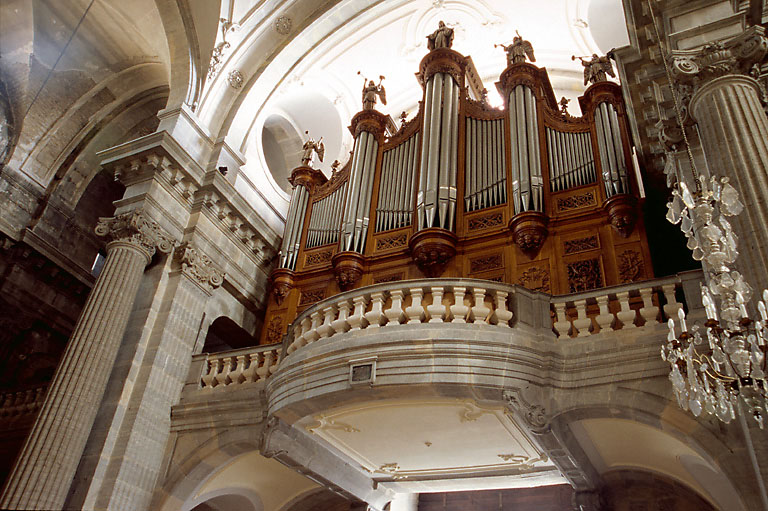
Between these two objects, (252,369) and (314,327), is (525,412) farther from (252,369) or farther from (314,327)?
(252,369)

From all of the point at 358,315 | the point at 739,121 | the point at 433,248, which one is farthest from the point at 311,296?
the point at 739,121

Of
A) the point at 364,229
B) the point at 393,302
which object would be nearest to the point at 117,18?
the point at 364,229

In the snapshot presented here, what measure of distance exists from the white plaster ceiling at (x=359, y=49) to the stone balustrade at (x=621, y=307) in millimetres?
6894

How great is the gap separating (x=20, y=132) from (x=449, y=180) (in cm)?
910

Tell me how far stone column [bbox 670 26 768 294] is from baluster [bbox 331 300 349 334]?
3.98 metres

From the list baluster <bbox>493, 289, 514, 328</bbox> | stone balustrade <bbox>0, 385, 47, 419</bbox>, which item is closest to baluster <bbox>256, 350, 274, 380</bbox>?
baluster <bbox>493, 289, 514, 328</bbox>

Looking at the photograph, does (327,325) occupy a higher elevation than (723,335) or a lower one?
higher

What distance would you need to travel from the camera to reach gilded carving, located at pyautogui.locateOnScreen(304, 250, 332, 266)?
10.8 metres

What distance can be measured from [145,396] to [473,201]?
551cm

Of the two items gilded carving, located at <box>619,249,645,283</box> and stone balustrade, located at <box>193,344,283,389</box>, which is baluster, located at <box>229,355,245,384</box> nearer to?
stone balustrade, located at <box>193,344,283,389</box>

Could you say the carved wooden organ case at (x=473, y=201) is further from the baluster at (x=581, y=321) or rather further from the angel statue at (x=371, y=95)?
the baluster at (x=581, y=321)

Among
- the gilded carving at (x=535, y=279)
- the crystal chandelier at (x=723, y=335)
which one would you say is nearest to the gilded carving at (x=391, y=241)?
the gilded carving at (x=535, y=279)

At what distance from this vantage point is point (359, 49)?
45.6 feet

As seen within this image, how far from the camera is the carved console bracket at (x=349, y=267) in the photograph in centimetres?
1020
